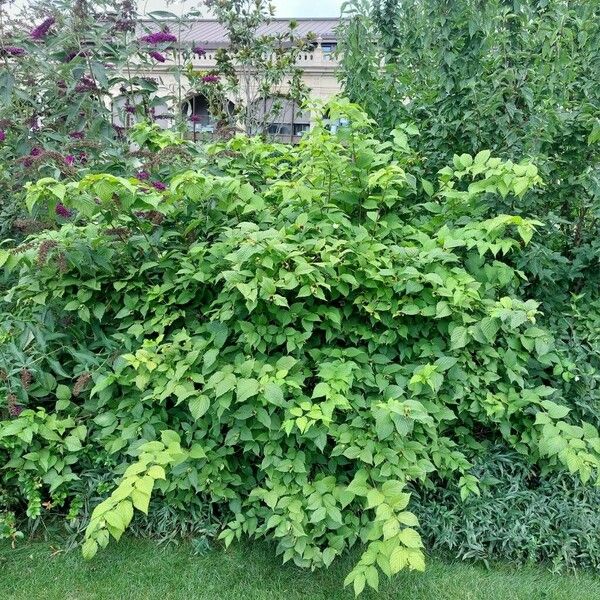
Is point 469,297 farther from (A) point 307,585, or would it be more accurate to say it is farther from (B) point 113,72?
(B) point 113,72

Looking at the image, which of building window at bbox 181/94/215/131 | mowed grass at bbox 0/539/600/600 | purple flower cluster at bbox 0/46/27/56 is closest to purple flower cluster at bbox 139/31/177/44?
purple flower cluster at bbox 0/46/27/56

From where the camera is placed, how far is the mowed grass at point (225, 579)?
201 cm

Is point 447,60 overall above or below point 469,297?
above

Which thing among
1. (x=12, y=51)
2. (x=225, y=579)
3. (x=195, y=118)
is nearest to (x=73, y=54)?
(x=12, y=51)

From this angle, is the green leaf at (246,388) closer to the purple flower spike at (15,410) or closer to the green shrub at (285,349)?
the green shrub at (285,349)

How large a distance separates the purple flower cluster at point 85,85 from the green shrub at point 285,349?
99cm

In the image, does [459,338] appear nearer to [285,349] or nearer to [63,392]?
[285,349]

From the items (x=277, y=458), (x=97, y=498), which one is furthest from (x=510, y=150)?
(x=97, y=498)

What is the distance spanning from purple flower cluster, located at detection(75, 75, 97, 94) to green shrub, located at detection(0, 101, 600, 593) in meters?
0.99

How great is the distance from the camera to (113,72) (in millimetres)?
3117

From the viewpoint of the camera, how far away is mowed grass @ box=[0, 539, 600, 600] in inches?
79.2

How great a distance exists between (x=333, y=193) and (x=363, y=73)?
1125mm

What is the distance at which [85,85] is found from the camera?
2945mm

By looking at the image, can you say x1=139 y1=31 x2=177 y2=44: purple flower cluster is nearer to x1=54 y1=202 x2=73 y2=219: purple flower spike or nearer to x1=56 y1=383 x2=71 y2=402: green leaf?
x1=54 y1=202 x2=73 y2=219: purple flower spike
